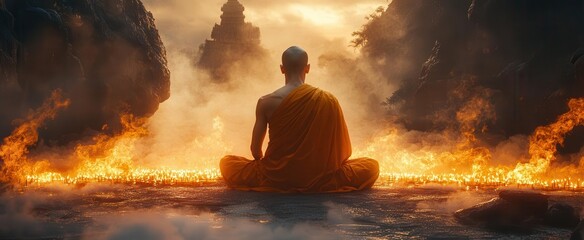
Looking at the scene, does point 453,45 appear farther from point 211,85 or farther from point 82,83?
point 211,85

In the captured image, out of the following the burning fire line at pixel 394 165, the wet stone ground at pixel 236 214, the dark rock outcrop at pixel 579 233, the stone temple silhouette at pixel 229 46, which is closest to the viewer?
the dark rock outcrop at pixel 579 233

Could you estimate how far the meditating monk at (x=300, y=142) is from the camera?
9266mm

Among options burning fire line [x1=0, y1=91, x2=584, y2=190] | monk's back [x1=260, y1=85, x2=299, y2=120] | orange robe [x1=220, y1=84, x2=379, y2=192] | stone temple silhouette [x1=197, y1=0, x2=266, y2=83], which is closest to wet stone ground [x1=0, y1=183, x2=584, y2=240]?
orange robe [x1=220, y1=84, x2=379, y2=192]

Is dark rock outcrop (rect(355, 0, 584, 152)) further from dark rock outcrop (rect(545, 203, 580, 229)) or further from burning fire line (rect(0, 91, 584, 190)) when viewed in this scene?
dark rock outcrop (rect(545, 203, 580, 229))

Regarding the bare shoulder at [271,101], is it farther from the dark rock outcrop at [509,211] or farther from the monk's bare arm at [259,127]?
the dark rock outcrop at [509,211]

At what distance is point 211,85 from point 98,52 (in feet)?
107

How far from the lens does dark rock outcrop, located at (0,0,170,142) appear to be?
663 inches

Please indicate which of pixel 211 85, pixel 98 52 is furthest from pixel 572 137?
pixel 211 85

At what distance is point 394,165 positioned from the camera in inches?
644

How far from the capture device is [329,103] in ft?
Result: 30.8

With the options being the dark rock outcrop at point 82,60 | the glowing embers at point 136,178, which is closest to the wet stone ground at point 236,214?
the glowing embers at point 136,178

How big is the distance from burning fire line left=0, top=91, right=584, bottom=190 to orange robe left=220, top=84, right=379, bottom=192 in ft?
6.05

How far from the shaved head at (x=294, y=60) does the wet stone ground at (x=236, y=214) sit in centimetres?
191

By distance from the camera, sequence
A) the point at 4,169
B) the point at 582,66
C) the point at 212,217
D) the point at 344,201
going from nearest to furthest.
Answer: the point at 212,217, the point at 344,201, the point at 4,169, the point at 582,66
